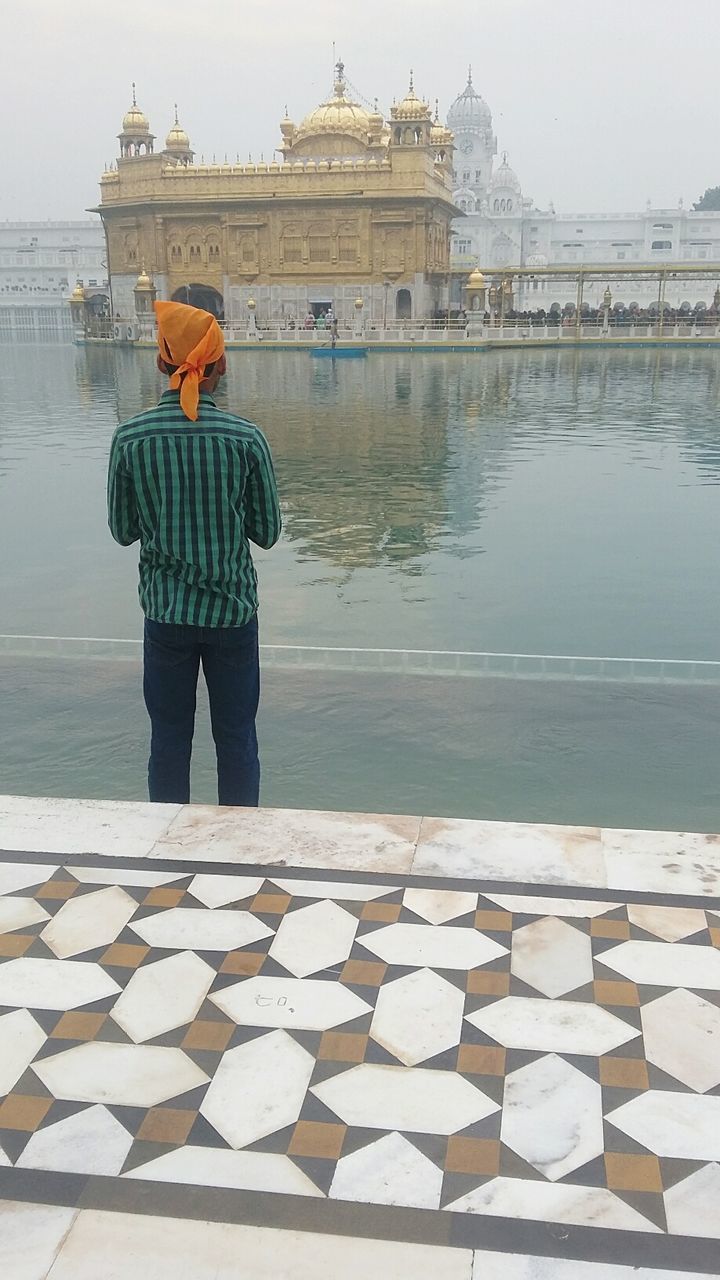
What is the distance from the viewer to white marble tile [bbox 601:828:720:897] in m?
2.71

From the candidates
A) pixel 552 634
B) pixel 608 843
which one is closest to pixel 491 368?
pixel 552 634

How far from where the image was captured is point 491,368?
1122 inches

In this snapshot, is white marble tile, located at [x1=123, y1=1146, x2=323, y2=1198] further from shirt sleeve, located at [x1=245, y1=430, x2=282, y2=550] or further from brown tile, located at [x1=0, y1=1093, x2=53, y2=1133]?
shirt sleeve, located at [x1=245, y1=430, x2=282, y2=550]

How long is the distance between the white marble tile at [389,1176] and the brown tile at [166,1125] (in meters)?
0.28

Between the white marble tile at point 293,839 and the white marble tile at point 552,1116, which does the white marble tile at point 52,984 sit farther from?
the white marble tile at point 552,1116

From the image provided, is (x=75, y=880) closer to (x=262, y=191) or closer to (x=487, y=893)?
(x=487, y=893)

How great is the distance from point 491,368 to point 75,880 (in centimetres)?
2718

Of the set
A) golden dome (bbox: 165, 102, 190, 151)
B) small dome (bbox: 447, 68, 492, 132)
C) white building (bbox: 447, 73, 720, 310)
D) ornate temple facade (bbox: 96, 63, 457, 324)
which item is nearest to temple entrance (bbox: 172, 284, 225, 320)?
ornate temple facade (bbox: 96, 63, 457, 324)

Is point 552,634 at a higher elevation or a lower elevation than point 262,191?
lower

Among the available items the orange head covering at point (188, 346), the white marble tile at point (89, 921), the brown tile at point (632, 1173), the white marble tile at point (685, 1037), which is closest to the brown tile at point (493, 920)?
the white marble tile at point (685, 1037)

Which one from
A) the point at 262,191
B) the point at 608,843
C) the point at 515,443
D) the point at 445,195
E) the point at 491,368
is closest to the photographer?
the point at 608,843

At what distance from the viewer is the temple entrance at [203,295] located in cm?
4734

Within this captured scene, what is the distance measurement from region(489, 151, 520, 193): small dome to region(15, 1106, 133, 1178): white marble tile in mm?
84832

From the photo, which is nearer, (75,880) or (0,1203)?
(0,1203)
